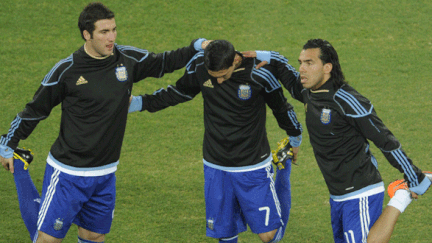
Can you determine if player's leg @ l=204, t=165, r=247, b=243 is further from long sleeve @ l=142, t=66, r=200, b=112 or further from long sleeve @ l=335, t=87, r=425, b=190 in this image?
long sleeve @ l=335, t=87, r=425, b=190

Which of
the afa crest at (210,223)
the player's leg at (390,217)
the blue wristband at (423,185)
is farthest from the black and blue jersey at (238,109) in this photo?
the blue wristband at (423,185)

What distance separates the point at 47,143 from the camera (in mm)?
7461

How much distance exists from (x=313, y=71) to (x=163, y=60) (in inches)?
55.5

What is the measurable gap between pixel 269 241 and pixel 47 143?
3.63 meters

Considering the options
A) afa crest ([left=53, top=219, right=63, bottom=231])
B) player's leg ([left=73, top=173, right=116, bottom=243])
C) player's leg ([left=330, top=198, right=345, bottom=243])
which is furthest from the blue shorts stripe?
player's leg ([left=330, top=198, right=345, bottom=243])

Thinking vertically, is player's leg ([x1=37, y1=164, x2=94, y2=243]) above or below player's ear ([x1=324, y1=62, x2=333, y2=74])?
below

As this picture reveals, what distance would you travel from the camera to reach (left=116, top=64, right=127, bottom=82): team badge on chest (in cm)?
478

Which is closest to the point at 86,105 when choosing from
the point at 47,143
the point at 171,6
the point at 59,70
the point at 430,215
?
the point at 59,70

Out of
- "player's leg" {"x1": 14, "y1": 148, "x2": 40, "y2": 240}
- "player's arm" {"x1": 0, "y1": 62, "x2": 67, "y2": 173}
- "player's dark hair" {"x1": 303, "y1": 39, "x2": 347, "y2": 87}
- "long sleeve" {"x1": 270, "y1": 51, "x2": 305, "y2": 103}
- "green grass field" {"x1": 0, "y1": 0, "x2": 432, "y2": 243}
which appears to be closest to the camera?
"player's dark hair" {"x1": 303, "y1": 39, "x2": 347, "y2": 87}

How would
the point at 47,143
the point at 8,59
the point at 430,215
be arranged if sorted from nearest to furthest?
the point at 430,215 < the point at 47,143 < the point at 8,59

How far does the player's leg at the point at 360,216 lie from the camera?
174 inches

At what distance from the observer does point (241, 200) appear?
5008 mm

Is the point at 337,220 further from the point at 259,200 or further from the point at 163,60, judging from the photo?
the point at 163,60

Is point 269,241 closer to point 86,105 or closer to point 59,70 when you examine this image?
point 86,105
